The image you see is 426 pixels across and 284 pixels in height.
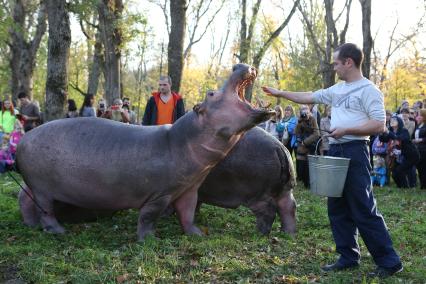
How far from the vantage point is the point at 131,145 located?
6059 mm

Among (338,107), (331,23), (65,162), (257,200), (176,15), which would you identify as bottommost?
(257,200)

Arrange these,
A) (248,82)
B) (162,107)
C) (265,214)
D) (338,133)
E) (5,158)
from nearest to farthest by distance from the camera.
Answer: (338,133), (248,82), (265,214), (162,107), (5,158)

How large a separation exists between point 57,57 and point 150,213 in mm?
5944

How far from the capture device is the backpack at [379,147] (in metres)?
12.4

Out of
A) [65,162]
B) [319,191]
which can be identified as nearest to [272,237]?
[319,191]

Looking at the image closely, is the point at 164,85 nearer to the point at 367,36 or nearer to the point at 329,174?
the point at 329,174

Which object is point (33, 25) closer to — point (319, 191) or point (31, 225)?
point (31, 225)

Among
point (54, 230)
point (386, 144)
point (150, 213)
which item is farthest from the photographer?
point (386, 144)

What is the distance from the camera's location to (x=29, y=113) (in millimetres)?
14102

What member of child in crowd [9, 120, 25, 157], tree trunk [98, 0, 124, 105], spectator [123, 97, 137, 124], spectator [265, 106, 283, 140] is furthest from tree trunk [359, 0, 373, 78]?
child in crowd [9, 120, 25, 157]

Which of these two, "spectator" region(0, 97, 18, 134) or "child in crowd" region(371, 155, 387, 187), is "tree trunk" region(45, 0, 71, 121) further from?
"child in crowd" region(371, 155, 387, 187)

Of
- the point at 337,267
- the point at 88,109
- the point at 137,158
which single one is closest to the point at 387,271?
the point at 337,267

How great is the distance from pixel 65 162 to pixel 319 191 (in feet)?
10.2

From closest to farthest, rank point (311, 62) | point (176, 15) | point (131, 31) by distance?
point (176, 15), point (131, 31), point (311, 62)
